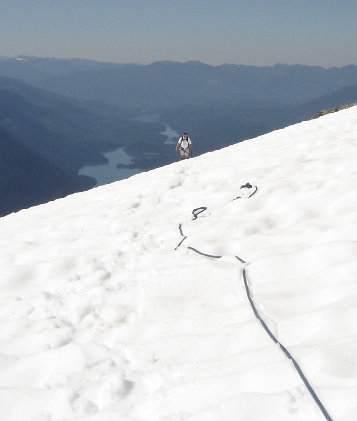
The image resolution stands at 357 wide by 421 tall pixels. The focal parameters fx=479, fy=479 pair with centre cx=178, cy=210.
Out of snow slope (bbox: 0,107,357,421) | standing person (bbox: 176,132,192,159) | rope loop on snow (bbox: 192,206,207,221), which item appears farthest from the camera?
standing person (bbox: 176,132,192,159)

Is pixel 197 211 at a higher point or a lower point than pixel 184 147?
higher

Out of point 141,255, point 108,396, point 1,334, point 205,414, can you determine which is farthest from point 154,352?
point 141,255

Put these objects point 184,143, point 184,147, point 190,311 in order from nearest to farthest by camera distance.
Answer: point 190,311 < point 184,147 < point 184,143

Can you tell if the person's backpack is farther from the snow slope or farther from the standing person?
the snow slope

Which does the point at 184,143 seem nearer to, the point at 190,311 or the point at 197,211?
the point at 197,211

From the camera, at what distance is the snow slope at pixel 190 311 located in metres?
3.21

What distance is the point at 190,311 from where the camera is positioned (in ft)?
14.7

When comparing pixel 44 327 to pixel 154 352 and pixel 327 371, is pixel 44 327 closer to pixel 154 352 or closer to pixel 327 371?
pixel 154 352

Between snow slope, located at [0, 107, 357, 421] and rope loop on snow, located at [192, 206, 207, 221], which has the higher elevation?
snow slope, located at [0, 107, 357, 421]

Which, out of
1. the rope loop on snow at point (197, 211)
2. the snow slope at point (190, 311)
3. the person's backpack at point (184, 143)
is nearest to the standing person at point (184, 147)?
the person's backpack at point (184, 143)

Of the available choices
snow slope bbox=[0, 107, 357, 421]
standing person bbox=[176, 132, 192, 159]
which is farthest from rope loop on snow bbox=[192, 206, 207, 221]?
standing person bbox=[176, 132, 192, 159]

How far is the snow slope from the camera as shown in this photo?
3.21 metres

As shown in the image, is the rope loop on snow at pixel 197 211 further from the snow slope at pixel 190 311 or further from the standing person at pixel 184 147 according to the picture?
the standing person at pixel 184 147

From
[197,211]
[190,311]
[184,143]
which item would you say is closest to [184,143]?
[184,143]
